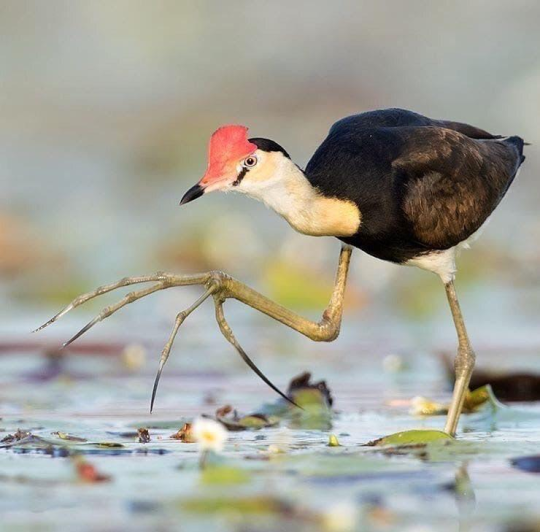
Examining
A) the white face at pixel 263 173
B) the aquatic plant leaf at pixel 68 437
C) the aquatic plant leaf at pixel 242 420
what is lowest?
the aquatic plant leaf at pixel 68 437

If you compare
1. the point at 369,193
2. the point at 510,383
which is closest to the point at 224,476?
the point at 369,193

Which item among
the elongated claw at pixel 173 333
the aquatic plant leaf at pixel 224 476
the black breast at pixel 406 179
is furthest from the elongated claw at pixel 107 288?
the aquatic plant leaf at pixel 224 476

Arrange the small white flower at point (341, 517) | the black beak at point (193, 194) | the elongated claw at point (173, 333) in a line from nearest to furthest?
the small white flower at point (341, 517) → the elongated claw at point (173, 333) → the black beak at point (193, 194)

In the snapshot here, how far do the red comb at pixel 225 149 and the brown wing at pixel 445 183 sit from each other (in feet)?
2.66

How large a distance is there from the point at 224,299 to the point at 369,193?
775 millimetres

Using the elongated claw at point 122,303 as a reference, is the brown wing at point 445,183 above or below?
above

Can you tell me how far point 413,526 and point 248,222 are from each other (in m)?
9.00

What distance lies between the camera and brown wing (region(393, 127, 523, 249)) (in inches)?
261

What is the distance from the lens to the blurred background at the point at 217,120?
10.9 metres

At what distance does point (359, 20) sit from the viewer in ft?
67.4

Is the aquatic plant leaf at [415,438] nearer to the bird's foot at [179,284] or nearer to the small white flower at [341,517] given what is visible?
the bird's foot at [179,284]

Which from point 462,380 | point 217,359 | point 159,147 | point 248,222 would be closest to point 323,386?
point 462,380

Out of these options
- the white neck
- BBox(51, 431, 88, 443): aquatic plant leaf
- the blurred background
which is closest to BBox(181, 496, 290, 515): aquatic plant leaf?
BBox(51, 431, 88, 443): aquatic plant leaf

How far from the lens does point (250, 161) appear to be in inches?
241
